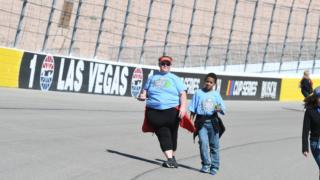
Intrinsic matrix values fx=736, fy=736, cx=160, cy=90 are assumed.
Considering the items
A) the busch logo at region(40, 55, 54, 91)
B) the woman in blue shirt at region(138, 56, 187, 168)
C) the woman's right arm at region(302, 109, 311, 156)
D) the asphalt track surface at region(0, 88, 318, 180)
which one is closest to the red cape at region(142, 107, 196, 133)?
the woman in blue shirt at region(138, 56, 187, 168)

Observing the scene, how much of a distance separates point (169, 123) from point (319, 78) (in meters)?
24.4

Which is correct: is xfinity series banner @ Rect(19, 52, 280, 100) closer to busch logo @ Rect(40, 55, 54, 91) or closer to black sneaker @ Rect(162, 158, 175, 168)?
busch logo @ Rect(40, 55, 54, 91)

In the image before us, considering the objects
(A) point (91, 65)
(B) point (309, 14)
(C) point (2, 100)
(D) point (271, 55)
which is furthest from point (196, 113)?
(B) point (309, 14)

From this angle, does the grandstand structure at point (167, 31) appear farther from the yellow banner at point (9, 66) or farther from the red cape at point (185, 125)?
the red cape at point (185, 125)

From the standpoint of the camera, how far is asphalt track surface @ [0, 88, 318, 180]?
335 inches

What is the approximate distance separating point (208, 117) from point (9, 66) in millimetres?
11423

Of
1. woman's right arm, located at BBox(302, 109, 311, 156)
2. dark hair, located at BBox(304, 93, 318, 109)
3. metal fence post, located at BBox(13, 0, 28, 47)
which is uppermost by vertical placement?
metal fence post, located at BBox(13, 0, 28, 47)

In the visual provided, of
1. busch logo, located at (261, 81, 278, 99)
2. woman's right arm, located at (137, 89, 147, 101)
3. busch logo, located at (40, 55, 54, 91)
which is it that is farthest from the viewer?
busch logo, located at (261, 81, 278, 99)

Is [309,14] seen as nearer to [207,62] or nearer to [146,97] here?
[207,62]

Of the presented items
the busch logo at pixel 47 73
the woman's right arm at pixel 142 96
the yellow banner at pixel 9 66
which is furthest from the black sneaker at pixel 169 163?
the busch logo at pixel 47 73

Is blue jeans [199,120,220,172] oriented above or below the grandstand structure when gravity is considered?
below

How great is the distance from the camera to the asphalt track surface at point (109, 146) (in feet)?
27.9

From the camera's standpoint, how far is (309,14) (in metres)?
34.7

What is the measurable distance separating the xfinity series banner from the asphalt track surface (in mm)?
994
